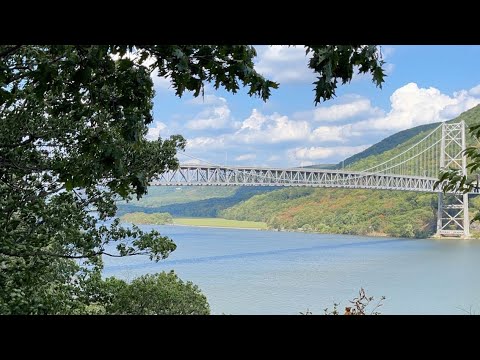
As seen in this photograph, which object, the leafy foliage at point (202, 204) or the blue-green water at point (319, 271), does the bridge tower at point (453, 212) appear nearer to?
the blue-green water at point (319, 271)

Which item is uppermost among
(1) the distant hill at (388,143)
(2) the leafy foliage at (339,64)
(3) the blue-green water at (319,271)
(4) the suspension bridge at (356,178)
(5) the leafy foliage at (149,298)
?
(1) the distant hill at (388,143)

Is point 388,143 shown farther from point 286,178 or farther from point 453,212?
point 286,178

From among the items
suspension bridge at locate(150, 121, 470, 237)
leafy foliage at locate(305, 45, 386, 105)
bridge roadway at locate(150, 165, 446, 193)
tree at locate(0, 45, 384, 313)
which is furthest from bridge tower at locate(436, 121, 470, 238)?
leafy foliage at locate(305, 45, 386, 105)

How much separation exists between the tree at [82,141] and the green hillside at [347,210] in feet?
62.2

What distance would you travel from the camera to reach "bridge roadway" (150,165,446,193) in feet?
49.5

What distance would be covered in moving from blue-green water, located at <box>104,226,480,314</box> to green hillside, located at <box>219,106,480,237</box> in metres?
0.62

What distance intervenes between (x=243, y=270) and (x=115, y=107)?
50.7 ft

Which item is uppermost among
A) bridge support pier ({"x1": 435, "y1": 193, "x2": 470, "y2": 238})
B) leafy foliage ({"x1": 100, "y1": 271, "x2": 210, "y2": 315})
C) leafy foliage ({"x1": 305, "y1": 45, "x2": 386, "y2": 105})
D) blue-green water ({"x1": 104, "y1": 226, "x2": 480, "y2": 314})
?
leafy foliage ({"x1": 305, "y1": 45, "x2": 386, "y2": 105})

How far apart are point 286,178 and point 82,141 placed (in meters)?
15.8

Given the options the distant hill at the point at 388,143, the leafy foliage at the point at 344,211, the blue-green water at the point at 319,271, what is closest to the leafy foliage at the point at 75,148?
the blue-green water at the point at 319,271

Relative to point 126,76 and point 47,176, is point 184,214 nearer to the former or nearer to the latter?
point 47,176

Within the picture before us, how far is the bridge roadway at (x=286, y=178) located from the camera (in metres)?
15.1

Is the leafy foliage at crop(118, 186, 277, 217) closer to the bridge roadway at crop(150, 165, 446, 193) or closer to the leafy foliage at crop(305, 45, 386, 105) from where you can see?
the bridge roadway at crop(150, 165, 446, 193)
